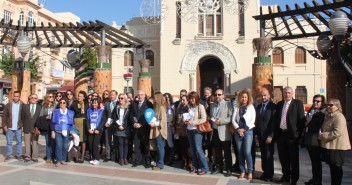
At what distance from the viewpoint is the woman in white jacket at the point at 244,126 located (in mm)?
7648

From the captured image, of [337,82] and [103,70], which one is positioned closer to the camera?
[337,82]

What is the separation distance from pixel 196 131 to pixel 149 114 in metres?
1.18

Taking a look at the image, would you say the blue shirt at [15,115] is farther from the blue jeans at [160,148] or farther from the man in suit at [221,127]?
the man in suit at [221,127]

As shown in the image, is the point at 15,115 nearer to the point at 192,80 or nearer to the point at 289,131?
the point at 289,131

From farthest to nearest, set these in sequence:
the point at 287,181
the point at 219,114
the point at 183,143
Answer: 1. the point at 183,143
2. the point at 219,114
3. the point at 287,181

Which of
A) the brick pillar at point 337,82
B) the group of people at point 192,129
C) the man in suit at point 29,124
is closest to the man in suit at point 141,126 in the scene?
the group of people at point 192,129

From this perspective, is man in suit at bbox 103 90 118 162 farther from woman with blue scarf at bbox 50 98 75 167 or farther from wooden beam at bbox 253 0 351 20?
wooden beam at bbox 253 0 351 20

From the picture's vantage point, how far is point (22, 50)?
11.7m

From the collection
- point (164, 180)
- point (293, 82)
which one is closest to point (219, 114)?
point (164, 180)

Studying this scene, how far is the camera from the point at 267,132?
7527mm

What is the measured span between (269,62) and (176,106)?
3290 millimetres

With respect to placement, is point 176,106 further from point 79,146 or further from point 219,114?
point 79,146

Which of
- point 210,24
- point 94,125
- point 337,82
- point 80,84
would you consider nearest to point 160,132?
point 94,125

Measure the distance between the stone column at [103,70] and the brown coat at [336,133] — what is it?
24.9 ft
